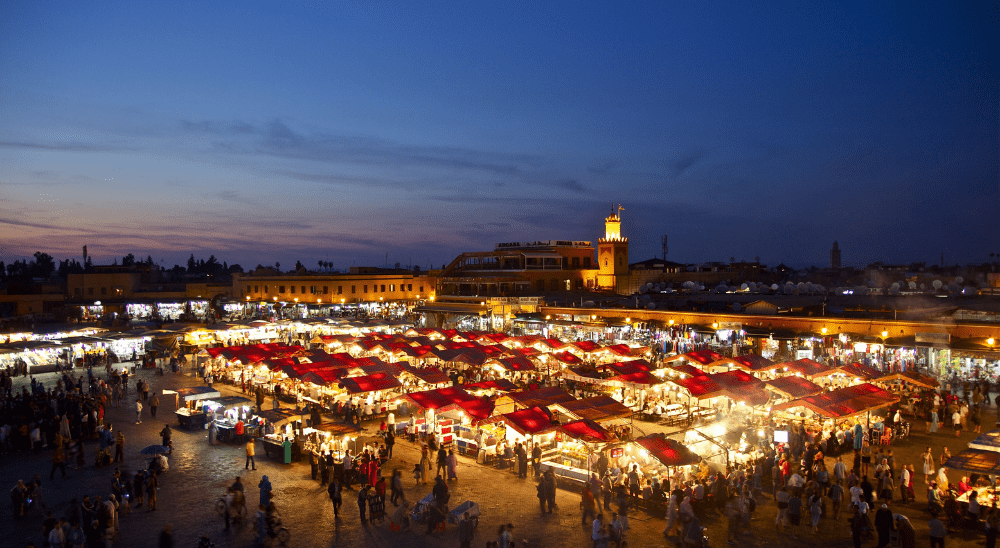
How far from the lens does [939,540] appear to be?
9.87 metres

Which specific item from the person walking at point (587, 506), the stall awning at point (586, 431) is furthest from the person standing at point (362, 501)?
the stall awning at point (586, 431)

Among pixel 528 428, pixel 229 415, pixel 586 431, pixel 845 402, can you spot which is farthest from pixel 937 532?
pixel 229 415

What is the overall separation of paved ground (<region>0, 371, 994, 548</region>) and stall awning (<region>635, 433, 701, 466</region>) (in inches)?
43.8

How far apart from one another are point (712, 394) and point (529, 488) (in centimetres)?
786

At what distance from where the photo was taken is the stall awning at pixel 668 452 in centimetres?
1225

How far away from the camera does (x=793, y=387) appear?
18094mm

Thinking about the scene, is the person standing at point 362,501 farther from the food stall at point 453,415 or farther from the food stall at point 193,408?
the food stall at point 193,408

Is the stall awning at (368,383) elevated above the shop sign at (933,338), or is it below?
below

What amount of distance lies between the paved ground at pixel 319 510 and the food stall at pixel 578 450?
561mm

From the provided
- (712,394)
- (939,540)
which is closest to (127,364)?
(712,394)

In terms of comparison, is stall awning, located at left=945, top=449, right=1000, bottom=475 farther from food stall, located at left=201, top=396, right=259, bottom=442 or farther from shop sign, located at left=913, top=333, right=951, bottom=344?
food stall, located at left=201, top=396, right=259, bottom=442

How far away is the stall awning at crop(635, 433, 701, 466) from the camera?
12250 millimetres

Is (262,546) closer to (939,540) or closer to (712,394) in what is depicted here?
(939,540)

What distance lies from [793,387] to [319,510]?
44.6ft
